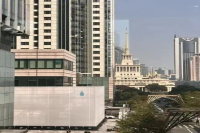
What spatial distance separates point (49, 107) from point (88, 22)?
2819 centimetres

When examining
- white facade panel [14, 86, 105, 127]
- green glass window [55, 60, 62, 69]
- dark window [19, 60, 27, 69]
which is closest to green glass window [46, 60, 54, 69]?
green glass window [55, 60, 62, 69]

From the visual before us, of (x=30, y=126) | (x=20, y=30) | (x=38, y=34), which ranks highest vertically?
(x=38, y=34)

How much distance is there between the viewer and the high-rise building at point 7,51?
46.9ft

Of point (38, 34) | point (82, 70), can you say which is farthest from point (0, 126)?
point (82, 70)

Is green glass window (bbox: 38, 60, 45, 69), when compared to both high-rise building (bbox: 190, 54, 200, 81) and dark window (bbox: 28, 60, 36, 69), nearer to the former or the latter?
dark window (bbox: 28, 60, 36, 69)

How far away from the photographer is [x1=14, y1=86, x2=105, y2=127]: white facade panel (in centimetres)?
2381

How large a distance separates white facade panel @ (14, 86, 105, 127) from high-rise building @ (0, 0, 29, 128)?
8101 millimetres

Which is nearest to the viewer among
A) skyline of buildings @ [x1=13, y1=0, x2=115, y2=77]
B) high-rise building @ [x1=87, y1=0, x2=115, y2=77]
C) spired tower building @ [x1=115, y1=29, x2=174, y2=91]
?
skyline of buildings @ [x1=13, y1=0, x2=115, y2=77]

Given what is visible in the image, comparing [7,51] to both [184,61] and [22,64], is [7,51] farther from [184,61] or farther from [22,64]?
[184,61]

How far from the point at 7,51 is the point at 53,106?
32.1 ft

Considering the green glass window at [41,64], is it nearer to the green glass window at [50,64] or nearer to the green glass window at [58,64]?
the green glass window at [50,64]

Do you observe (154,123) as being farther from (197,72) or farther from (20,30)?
(197,72)

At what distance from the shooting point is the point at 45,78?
2581cm

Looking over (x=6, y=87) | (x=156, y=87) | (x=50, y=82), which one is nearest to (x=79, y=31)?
(x=50, y=82)
